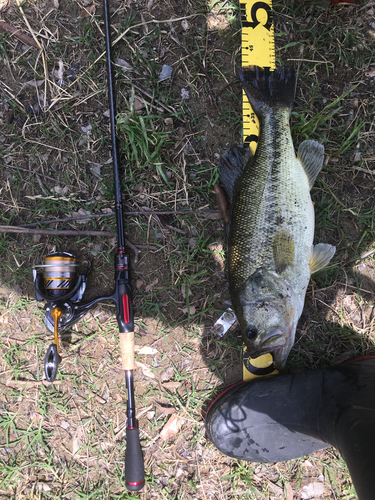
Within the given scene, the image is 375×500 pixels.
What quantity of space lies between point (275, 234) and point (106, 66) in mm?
2382

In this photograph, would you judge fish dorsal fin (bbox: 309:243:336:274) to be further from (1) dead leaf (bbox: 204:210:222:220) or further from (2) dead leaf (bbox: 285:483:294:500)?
(2) dead leaf (bbox: 285:483:294:500)

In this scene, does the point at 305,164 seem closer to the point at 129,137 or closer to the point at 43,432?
the point at 129,137

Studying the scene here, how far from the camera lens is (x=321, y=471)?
2.98 m

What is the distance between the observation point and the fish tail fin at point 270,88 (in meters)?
2.79

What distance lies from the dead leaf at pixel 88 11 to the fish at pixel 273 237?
6.53 ft

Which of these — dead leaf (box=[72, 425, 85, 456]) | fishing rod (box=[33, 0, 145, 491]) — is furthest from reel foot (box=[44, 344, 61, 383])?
dead leaf (box=[72, 425, 85, 456])

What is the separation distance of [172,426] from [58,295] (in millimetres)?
1726

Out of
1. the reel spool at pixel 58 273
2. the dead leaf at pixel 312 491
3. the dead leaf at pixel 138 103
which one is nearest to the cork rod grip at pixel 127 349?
the reel spool at pixel 58 273

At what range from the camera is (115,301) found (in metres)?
2.83

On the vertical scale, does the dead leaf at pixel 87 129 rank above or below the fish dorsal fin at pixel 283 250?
above

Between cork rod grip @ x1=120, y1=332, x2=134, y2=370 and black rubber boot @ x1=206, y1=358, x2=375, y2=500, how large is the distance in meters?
0.94

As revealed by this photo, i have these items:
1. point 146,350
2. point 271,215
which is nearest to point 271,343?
point 271,215

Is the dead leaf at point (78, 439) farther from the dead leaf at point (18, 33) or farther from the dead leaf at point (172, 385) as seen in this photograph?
the dead leaf at point (18, 33)

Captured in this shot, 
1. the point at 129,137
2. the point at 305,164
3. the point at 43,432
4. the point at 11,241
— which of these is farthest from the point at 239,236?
the point at 43,432
